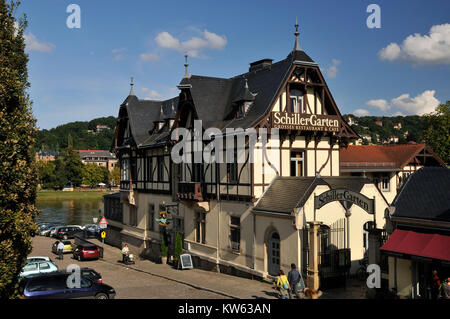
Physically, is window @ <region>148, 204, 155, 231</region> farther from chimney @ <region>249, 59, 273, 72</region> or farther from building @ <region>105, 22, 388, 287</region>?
chimney @ <region>249, 59, 273, 72</region>

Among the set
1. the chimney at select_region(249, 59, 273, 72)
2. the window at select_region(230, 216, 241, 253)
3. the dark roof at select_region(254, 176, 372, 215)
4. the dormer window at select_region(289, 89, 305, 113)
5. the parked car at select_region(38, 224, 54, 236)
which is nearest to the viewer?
the dark roof at select_region(254, 176, 372, 215)

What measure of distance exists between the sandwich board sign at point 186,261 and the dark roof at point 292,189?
303 inches

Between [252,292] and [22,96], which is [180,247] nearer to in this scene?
[252,292]

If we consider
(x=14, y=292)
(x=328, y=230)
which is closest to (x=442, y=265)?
(x=328, y=230)

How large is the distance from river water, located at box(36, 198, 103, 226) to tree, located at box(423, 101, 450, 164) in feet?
126

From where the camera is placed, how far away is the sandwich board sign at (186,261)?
26797 millimetres

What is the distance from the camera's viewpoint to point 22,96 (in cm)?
1362

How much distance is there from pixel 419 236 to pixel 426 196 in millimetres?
1615

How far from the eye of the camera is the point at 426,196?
15.1 m

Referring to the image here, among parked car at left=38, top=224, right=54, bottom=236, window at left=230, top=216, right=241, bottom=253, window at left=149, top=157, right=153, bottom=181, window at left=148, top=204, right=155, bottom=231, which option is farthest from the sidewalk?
parked car at left=38, top=224, right=54, bottom=236

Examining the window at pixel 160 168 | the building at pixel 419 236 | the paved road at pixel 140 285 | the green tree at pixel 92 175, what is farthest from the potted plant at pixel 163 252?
the green tree at pixel 92 175

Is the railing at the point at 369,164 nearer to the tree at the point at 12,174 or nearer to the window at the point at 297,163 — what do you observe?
the window at the point at 297,163

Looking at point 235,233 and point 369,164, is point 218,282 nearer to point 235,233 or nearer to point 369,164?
point 235,233

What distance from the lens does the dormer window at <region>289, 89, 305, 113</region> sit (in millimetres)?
23375
